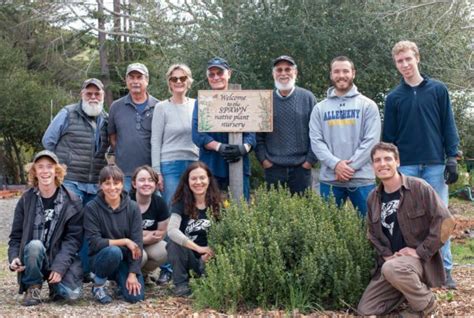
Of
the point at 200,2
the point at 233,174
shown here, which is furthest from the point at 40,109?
the point at 233,174

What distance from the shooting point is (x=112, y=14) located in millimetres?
26812

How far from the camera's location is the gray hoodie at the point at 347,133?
647 centimetres

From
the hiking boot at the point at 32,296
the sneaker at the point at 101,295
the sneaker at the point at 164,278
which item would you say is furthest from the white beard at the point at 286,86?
the hiking boot at the point at 32,296

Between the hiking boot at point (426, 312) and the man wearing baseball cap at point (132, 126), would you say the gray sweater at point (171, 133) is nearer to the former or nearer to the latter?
the man wearing baseball cap at point (132, 126)

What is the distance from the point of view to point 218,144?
676cm

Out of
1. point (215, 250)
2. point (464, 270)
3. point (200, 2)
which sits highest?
point (200, 2)

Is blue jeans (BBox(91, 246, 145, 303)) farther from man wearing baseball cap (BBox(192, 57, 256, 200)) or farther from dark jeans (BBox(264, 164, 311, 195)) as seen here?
dark jeans (BBox(264, 164, 311, 195))

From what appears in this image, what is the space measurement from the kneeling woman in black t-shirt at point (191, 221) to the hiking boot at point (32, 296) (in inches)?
44.8

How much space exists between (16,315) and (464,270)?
4.46 meters

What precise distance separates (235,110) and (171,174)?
0.92 metres

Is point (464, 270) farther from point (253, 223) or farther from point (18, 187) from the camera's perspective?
point (18, 187)

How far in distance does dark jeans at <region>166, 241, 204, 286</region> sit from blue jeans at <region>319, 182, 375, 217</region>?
1406 mm

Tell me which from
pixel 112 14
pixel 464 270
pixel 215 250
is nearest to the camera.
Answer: pixel 215 250

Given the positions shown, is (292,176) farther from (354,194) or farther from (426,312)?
(426,312)
